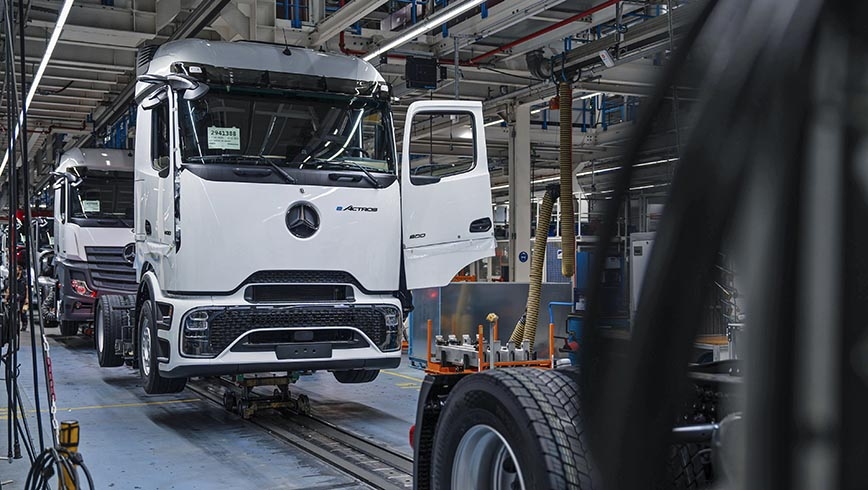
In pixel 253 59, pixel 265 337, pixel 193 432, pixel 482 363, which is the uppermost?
pixel 253 59

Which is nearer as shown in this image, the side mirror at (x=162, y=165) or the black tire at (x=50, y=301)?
the side mirror at (x=162, y=165)

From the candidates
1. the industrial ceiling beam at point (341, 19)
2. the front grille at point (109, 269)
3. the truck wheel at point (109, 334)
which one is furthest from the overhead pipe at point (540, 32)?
the truck wheel at point (109, 334)

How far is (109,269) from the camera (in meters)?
11.4

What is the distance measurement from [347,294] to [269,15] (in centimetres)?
602

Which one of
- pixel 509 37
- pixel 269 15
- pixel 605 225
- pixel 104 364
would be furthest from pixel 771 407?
pixel 509 37

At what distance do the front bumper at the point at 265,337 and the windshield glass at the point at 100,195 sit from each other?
5.65 meters

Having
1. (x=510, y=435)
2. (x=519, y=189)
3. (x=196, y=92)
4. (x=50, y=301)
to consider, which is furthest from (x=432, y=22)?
(x=50, y=301)

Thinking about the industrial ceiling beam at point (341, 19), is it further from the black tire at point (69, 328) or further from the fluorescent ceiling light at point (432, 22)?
the black tire at point (69, 328)

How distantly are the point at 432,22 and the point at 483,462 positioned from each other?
21.9 ft

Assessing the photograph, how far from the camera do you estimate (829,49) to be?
0.59 m

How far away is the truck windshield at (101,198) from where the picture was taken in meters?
11.5

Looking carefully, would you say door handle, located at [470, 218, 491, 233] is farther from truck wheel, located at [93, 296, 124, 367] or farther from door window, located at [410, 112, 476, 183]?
door window, located at [410, 112, 476, 183]

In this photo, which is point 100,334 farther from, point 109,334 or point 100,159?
point 100,159

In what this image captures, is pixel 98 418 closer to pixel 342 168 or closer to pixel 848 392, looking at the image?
pixel 342 168
